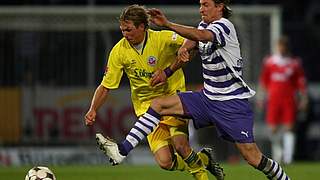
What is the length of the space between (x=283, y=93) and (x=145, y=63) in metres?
9.20

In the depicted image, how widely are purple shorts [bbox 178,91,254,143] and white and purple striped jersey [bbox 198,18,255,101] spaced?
A: 3.0 inches

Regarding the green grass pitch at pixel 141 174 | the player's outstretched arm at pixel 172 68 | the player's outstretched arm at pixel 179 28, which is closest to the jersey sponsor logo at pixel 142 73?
the player's outstretched arm at pixel 172 68

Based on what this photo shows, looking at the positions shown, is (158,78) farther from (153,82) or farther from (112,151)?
(112,151)

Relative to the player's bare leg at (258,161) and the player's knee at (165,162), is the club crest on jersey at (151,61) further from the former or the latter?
the player's bare leg at (258,161)

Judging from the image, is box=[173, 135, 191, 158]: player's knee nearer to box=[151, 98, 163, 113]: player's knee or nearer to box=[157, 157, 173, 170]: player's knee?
box=[157, 157, 173, 170]: player's knee

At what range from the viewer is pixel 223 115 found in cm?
1210

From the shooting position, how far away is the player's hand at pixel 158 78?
12367mm

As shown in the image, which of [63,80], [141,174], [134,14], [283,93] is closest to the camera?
[134,14]

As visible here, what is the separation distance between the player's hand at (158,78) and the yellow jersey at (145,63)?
186mm

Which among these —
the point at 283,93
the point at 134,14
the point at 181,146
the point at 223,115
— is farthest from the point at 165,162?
the point at 283,93

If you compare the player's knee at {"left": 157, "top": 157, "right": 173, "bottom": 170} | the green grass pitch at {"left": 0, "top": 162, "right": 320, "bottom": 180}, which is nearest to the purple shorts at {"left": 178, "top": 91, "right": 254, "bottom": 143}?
the player's knee at {"left": 157, "top": 157, "right": 173, "bottom": 170}

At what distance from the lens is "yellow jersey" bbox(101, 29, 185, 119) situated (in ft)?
41.4

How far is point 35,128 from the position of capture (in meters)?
22.9

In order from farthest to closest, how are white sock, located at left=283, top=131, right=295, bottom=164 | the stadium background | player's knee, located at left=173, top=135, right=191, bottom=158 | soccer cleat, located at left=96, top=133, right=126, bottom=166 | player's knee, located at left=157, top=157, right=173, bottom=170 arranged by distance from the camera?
the stadium background < white sock, located at left=283, top=131, right=295, bottom=164 < player's knee, located at left=157, top=157, right=173, bottom=170 < player's knee, located at left=173, top=135, right=191, bottom=158 < soccer cleat, located at left=96, top=133, right=126, bottom=166
